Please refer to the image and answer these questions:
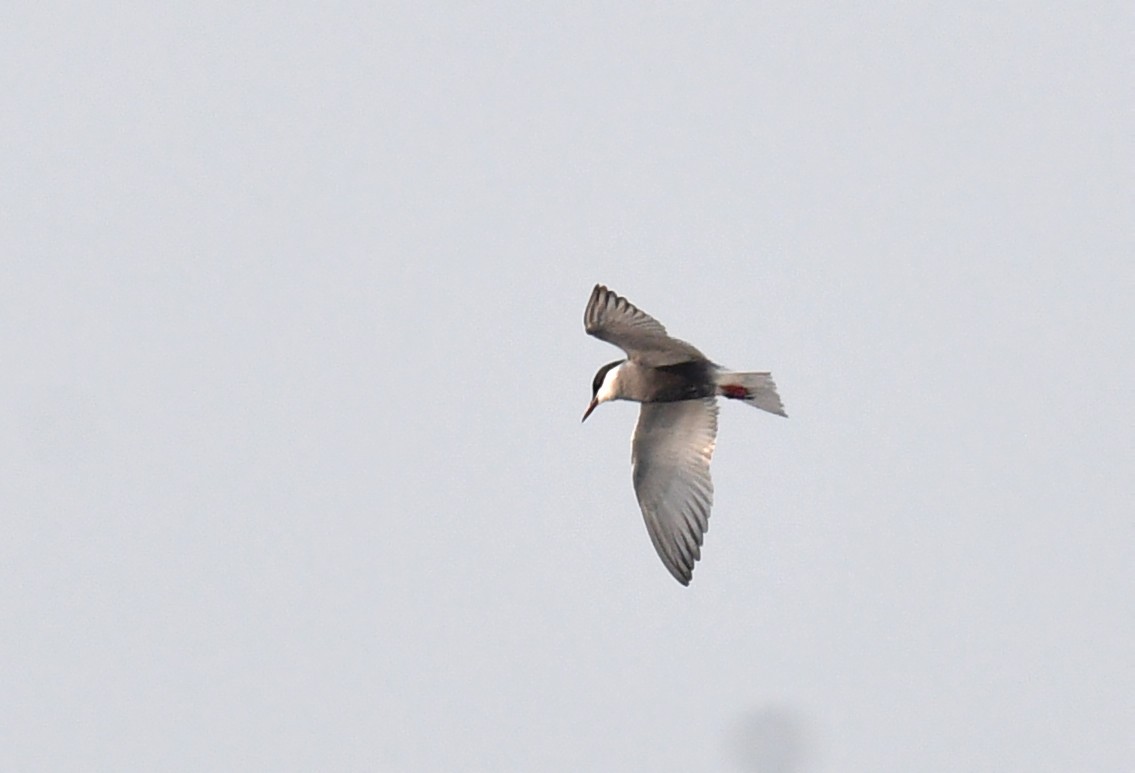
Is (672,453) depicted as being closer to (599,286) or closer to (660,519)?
(660,519)

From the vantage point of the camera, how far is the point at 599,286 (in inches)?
685

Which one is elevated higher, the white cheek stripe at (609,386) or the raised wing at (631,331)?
the raised wing at (631,331)

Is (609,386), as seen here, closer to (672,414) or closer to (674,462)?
(672,414)

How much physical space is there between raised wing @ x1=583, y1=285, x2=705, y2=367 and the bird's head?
299mm

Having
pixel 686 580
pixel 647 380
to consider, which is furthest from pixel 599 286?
pixel 686 580

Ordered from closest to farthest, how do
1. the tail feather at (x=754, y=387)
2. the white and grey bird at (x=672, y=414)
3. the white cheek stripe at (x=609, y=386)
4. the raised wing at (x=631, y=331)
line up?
1. the raised wing at (x=631, y=331)
2. the white and grey bird at (x=672, y=414)
3. the tail feather at (x=754, y=387)
4. the white cheek stripe at (x=609, y=386)

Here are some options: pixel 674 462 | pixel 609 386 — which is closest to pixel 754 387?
pixel 674 462

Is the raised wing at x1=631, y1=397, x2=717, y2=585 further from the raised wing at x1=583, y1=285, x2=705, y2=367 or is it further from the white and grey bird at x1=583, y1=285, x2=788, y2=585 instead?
the raised wing at x1=583, y1=285, x2=705, y2=367

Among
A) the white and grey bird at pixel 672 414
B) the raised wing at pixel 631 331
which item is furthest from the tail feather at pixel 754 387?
the raised wing at pixel 631 331

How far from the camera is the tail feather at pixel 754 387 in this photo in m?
18.6

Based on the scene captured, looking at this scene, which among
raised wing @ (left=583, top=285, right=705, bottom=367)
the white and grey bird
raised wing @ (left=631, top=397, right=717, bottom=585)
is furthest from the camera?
raised wing @ (left=631, top=397, right=717, bottom=585)

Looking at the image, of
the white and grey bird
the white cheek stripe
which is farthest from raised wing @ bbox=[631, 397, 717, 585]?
the white cheek stripe

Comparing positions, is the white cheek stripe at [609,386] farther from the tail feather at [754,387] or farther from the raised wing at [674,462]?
the tail feather at [754,387]

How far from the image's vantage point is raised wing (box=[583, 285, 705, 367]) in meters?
17.5
